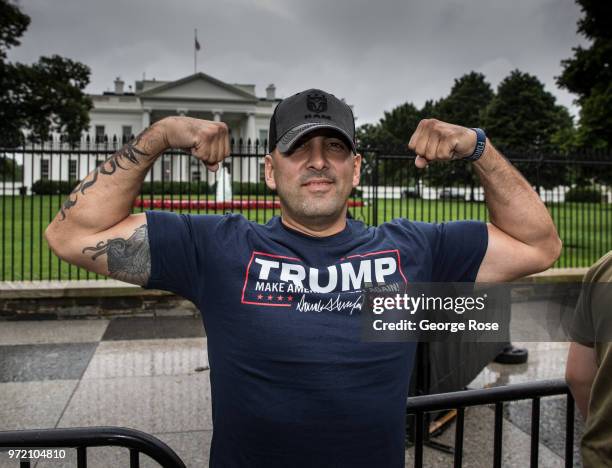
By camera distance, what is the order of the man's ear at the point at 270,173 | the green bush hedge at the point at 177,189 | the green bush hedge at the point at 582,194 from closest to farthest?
the man's ear at the point at 270,173 → the green bush hedge at the point at 177,189 → the green bush hedge at the point at 582,194

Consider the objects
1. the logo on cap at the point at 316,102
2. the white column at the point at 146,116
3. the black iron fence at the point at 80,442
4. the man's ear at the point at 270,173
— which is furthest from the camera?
the white column at the point at 146,116

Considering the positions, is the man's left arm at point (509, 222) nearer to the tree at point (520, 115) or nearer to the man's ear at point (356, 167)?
the man's ear at point (356, 167)

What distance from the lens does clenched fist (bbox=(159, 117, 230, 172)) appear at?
1791 mm

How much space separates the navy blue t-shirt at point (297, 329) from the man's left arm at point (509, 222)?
0.25ft

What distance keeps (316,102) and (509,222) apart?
0.84 meters

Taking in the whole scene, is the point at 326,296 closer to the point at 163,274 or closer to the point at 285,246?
the point at 285,246

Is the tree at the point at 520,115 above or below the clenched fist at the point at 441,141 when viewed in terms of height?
above

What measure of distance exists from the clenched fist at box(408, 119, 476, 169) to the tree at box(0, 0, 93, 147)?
29.0 meters

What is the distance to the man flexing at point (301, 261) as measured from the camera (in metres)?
1.58

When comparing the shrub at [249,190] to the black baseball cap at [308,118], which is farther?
the shrub at [249,190]

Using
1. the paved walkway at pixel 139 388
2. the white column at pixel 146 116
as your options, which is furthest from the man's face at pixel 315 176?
the white column at pixel 146 116

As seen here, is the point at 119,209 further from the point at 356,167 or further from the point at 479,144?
the point at 479,144

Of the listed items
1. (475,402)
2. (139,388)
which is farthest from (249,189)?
(475,402)

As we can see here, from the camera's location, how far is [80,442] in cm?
160
